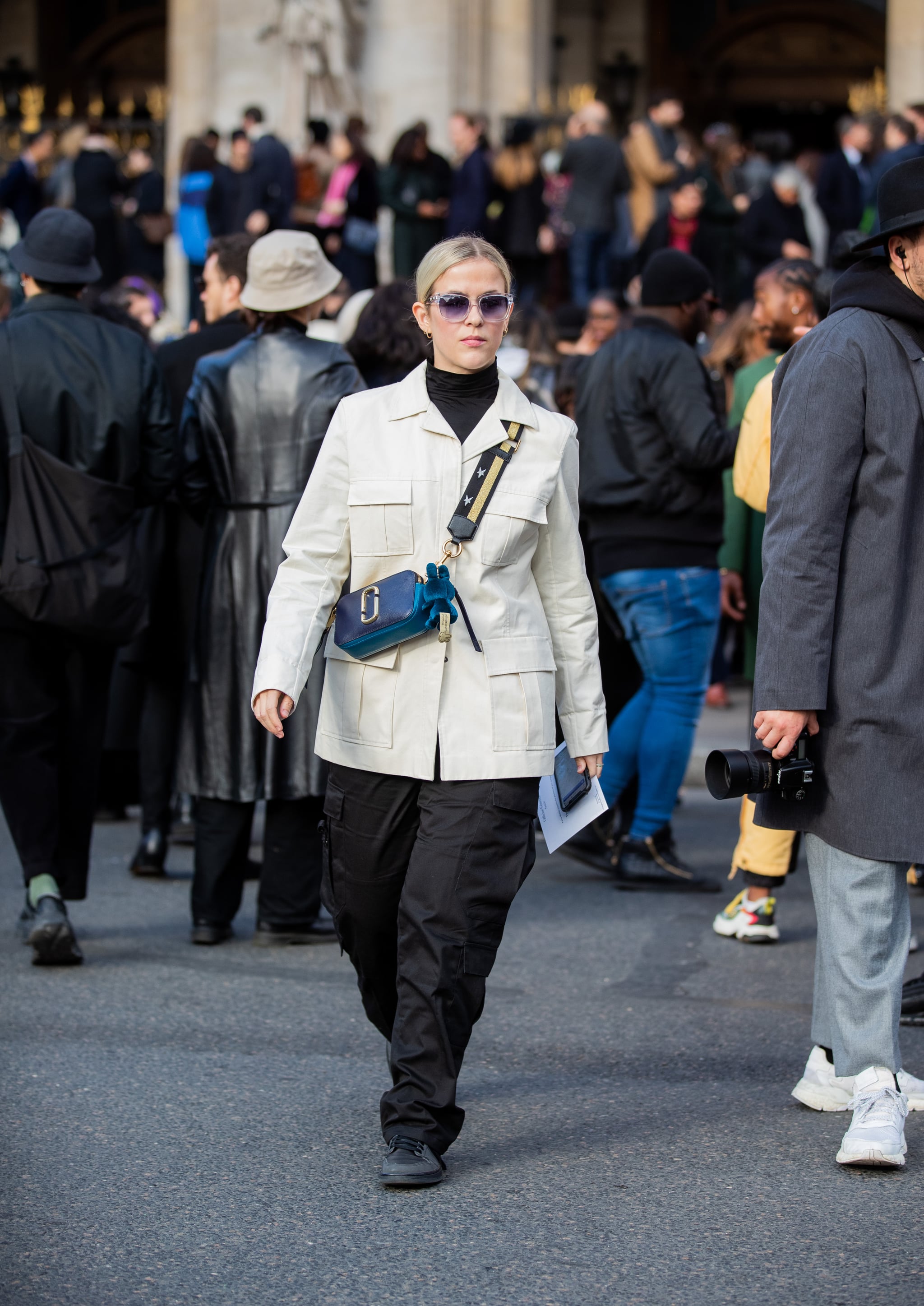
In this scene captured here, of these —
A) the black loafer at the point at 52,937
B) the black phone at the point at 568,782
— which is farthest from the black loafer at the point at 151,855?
the black phone at the point at 568,782

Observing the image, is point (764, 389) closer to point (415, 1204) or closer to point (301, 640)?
point (301, 640)

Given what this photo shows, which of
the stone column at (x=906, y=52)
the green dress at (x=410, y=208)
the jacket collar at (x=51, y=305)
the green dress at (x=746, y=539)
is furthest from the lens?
the stone column at (x=906, y=52)

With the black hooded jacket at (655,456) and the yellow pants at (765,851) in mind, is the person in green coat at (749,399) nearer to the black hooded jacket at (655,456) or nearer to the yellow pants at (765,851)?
the black hooded jacket at (655,456)

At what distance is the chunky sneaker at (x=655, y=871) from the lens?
7266mm

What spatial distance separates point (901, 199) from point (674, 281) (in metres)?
2.92

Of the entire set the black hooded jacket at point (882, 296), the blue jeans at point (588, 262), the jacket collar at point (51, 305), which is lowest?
the black hooded jacket at point (882, 296)

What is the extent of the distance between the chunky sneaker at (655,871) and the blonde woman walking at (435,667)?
3004mm

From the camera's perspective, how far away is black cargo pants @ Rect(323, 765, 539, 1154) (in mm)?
4102

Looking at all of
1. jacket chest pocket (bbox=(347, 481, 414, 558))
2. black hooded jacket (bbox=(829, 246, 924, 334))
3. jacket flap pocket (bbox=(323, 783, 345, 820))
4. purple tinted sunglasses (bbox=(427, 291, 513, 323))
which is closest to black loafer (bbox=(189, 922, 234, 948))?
jacket flap pocket (bbox=(323, 783, 345, 820))

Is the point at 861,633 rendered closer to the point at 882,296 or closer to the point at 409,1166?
the point at 882,296

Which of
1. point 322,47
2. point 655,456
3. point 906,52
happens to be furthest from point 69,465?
point 906,52

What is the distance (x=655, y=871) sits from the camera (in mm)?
7305

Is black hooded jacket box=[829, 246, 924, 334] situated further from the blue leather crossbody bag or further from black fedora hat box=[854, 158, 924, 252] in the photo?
the blue leather crossbody bag

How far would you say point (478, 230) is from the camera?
16609mm
